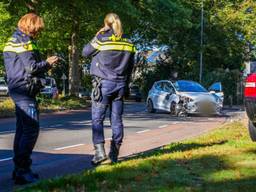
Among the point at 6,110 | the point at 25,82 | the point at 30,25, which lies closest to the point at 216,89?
the point at 6,110

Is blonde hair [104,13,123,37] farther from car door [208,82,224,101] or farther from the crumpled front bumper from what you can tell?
car door [208,82,224,101]

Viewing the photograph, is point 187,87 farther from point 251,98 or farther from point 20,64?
point 20,64

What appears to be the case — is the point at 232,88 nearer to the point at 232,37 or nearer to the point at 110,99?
the point at 232,37

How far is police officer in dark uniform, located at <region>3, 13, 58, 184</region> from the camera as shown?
6965 mm

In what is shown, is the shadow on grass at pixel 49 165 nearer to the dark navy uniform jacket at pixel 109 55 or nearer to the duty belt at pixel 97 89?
the duty belt at pixel 97 89

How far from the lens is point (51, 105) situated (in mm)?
28844

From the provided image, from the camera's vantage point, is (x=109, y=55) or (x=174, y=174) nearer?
(x=174, y=174)

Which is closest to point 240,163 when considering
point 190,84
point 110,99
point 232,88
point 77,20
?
point 110,99

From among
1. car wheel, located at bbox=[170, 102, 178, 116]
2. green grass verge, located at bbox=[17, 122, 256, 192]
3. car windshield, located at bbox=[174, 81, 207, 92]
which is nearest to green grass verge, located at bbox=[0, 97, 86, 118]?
car wheel, located at bbox=[170, 102, 178, 116]

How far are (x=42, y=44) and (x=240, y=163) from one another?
3401 cm

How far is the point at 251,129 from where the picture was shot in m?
11.1

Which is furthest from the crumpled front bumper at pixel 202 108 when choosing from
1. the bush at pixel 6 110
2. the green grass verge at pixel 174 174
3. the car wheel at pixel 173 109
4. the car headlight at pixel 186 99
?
the green grass verge at pixel 174 174

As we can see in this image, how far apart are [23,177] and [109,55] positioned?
6.53 ft

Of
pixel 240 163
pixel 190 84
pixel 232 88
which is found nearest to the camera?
pixel 240 163
